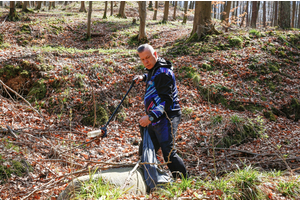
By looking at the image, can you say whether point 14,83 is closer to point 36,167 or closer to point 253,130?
point 36,167

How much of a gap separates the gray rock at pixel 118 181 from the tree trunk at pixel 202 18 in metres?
8.95

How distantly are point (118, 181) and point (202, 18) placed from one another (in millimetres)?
9471

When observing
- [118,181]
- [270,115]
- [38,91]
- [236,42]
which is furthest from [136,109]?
[236,42]

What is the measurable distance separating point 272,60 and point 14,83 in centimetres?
976

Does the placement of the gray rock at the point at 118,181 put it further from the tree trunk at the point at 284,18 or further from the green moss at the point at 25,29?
the tree trunk at the point at 284,18

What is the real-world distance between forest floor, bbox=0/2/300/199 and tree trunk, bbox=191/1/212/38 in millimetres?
647

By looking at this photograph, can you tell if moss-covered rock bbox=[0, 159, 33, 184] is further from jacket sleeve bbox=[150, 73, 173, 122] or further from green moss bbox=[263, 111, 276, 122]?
green moss bbox=[263, 111, 276, 122]

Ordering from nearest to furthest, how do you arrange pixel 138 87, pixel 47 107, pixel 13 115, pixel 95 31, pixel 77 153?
pixel 77 153, pixel 13 115, pixel 47 107, pixel 138 87, pixel 95 31

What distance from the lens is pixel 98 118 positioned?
6.04 meters

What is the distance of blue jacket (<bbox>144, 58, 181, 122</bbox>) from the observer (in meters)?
2.92

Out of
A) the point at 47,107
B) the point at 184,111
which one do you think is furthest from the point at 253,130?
the point at 47,107

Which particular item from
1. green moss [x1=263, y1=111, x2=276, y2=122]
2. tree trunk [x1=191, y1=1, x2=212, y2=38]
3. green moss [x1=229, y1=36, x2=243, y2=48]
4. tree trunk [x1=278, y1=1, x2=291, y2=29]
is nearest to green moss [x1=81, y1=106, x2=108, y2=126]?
green moss [x1=263, y1=111, x2=276, y2=122]

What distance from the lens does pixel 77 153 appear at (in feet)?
15.1

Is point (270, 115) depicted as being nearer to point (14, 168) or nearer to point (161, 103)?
point (161, 103)
